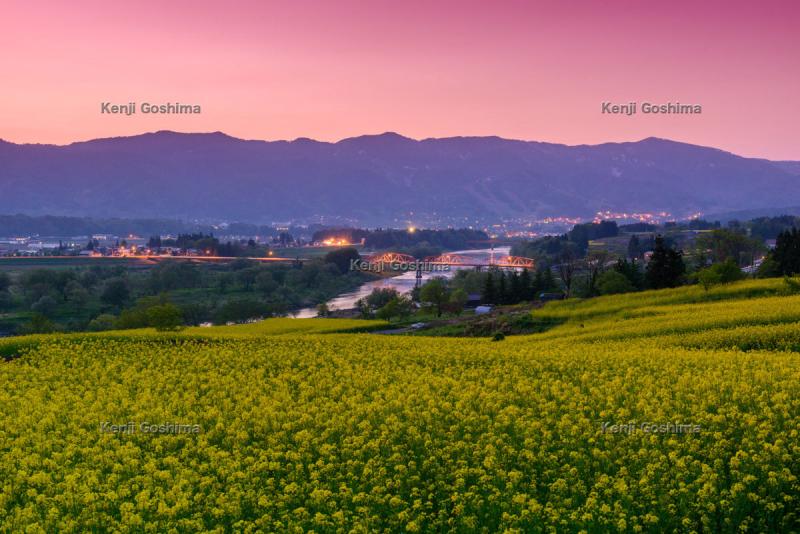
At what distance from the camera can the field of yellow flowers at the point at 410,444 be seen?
47.1 ft

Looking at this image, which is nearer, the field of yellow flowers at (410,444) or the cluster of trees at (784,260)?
the field of yellow flowers at (410,444)

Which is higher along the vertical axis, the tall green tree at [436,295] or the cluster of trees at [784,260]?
the cluster of trees at [784,260]

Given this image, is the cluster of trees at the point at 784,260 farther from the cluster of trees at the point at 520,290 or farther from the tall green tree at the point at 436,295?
the tall green tree at the point at 436,295

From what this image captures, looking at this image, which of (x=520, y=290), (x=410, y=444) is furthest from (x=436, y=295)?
(x=410, y=444)

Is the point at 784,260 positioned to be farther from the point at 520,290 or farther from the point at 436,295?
the point at 436,295

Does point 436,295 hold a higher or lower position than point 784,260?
lower

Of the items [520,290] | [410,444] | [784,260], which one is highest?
[784,260]

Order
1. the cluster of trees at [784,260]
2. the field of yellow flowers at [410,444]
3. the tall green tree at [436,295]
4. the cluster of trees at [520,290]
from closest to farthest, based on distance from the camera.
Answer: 1. the field of yellow flowers at [410,444]
2. the cluster of trees at [784,260]
3. the tall green tree at [436,295]
4. the cluster of trees at [520,290]

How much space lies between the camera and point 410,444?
18.7m

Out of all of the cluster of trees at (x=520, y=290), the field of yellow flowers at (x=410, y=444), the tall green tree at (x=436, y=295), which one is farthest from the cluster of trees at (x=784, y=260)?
the field of yellow flowers at (x=410, y=444)

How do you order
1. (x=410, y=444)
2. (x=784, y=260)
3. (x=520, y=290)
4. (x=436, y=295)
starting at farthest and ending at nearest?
Answer: (x=520, y=290), (x=436, y=295), (x=784, y=260), (x=410, y=444)

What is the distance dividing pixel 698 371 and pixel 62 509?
22712 mm

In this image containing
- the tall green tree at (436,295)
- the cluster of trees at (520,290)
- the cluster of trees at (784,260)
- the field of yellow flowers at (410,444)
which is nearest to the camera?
the field of yellow flowers at (410,444)

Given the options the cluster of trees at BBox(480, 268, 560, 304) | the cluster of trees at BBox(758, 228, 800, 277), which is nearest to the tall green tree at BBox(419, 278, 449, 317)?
the cluster of trees at BBox(480, 268, 560, 304)
